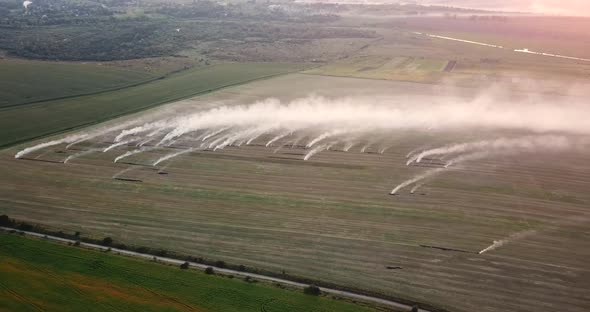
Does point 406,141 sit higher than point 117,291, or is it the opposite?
point 406,141

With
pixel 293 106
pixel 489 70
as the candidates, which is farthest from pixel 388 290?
pixel 489 70

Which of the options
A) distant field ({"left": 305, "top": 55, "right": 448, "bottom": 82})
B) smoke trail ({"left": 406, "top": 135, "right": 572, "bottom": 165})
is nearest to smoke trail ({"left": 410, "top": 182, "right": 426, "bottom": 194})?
smoke trail ({"left": 406, "top": 135, "right": 572, "bottom": 165})

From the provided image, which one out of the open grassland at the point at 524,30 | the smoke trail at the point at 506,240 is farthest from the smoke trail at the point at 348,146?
the open grassland at the point at 524,30

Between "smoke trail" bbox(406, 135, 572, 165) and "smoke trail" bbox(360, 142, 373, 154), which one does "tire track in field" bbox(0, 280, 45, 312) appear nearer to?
"smoke trail" bbox(360, 142, 373, 154)

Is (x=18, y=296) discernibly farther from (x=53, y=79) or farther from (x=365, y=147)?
(x=53, y=79)

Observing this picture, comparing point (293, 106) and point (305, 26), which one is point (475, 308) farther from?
point (305, 26)

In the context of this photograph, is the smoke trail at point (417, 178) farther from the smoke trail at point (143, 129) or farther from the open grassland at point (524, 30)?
the open grassland at point (524, 30)

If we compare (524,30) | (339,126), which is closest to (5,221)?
(339,126)
